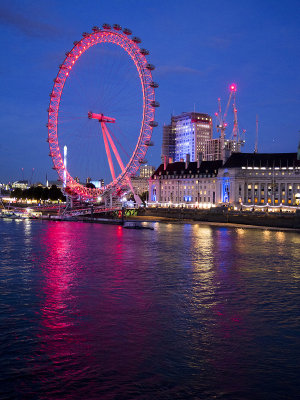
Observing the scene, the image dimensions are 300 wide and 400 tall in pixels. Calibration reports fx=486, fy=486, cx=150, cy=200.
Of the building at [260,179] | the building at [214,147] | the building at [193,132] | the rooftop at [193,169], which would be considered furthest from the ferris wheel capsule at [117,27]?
the building at [193,132]

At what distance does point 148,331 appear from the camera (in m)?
13.3

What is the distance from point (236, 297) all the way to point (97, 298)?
5.16 metres

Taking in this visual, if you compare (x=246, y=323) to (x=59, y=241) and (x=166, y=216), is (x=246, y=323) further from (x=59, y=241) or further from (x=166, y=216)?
(x=166, y=216)

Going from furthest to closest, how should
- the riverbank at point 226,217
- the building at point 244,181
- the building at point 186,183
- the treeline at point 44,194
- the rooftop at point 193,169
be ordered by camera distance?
the treeline at point 44,194 → the rooftop at point 193,169 → the building at point 186,183 → the building at point 244,181 → the riverbank at point 226,217

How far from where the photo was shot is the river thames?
9.75 m

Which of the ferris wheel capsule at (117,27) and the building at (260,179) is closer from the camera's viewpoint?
the ferris wheel capsule at (117,27)

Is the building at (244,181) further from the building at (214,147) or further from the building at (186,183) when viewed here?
the building at (214,147)

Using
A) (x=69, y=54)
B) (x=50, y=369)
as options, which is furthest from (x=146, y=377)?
(x=69, y=54)

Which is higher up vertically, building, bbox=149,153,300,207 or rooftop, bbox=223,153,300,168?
rooftop, bbox=223,153,300,168

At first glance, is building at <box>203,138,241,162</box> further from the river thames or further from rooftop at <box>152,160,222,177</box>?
the river thames

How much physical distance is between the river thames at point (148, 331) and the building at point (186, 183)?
92.6m

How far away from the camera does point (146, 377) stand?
1008cm

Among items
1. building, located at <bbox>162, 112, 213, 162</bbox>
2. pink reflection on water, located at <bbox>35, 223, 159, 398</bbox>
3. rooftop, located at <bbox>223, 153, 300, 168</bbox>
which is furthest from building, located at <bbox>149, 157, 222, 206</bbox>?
pink reflection on water, located at <bbox>35, 223, 159, 398</bbox>

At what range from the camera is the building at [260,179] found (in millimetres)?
107062
